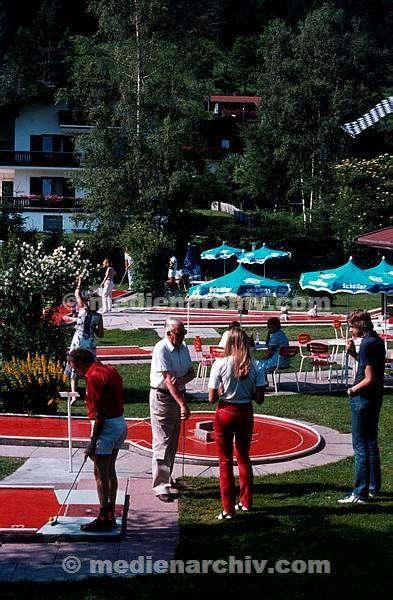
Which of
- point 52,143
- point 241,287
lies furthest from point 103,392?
point 52,143

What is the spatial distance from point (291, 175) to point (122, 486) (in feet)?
151

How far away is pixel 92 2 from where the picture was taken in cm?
4472

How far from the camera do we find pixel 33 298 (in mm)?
15297

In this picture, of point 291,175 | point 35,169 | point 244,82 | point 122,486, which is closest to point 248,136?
point 291,175

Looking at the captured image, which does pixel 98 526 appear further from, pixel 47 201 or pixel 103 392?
pixel 47 201

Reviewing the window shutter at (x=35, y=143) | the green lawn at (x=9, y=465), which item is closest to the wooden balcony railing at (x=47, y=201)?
the window shutter at (x=35, y=143)

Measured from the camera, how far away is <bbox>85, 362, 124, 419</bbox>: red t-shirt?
8.06 metres

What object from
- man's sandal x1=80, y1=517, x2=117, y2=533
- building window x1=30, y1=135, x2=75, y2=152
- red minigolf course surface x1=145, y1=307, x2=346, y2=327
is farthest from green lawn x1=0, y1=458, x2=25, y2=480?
building window x1=30, y1=135, x2=75, y2=152

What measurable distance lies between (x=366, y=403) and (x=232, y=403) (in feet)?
4.29

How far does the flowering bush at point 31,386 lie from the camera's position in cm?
1394

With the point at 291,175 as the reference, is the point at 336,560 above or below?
below

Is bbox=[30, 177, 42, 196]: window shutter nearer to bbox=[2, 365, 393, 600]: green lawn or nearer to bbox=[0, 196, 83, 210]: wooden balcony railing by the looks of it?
bbox=[0, 196, 83, 210]: wooden balcony railing

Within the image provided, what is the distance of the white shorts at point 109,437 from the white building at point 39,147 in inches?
1810

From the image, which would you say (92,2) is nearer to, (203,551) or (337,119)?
(337,119)
